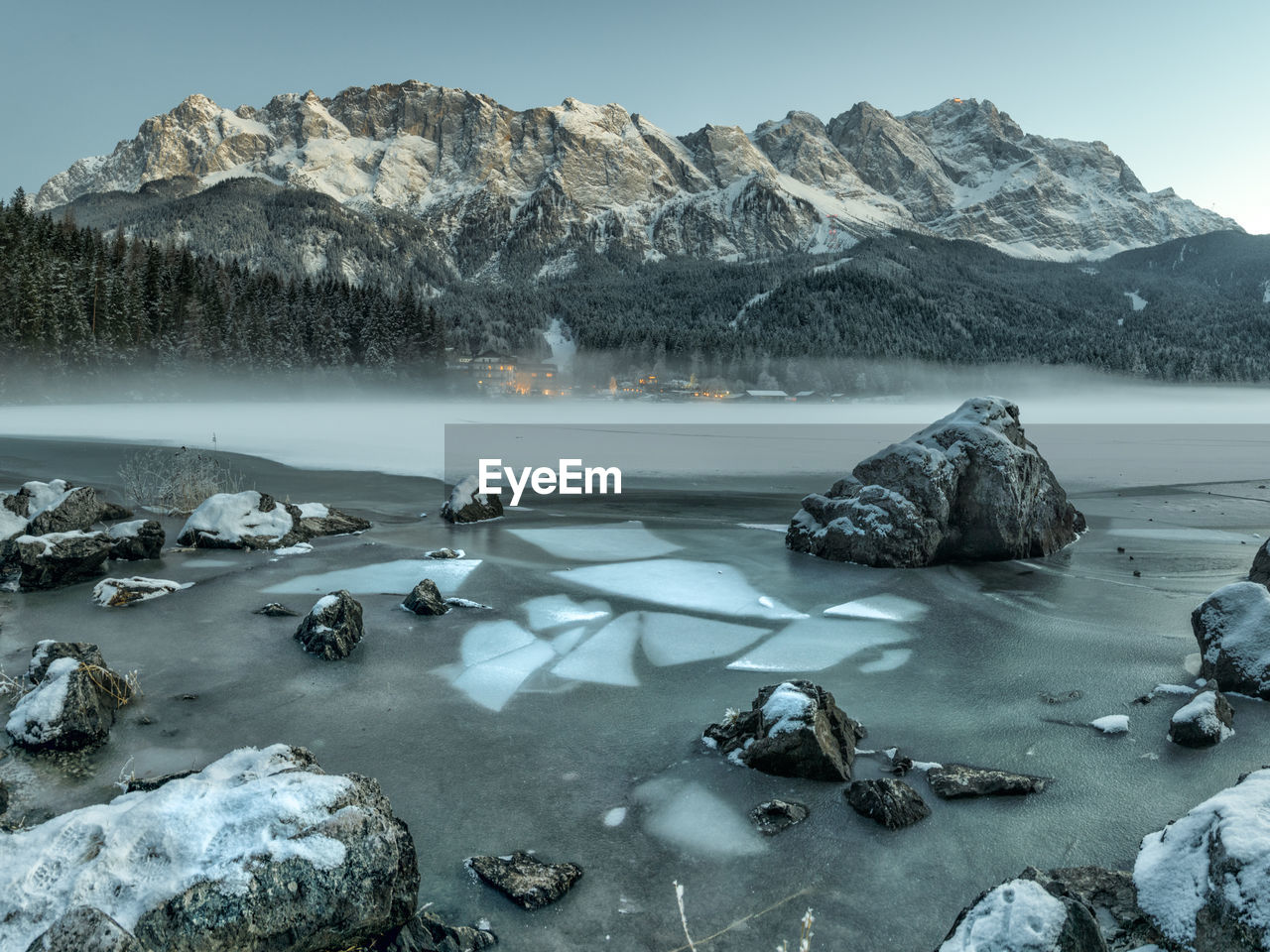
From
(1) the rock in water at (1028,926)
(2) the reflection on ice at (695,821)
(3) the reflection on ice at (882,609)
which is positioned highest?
(1) the rock in water at (1028,926)

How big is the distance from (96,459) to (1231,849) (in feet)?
132

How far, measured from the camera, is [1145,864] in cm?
426

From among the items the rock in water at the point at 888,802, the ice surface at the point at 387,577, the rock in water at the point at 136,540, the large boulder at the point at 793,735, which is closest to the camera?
the rock in water at the point at 888,802

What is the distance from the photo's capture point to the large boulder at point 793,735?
700 cm

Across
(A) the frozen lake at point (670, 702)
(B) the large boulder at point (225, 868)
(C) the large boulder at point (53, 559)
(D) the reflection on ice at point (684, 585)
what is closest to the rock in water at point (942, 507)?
(A) the frozen lake at point (670, 702)

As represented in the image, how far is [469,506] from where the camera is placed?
67.4 ft

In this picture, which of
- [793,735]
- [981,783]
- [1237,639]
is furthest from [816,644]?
[1237,639]

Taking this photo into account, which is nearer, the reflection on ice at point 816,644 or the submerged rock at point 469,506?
the reflection on ice at point 816,644

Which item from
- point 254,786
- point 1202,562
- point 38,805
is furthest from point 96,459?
point 1202,562

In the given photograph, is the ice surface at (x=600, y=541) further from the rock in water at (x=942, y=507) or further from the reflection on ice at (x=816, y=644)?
the reflection on ice at (x=816, y=644)

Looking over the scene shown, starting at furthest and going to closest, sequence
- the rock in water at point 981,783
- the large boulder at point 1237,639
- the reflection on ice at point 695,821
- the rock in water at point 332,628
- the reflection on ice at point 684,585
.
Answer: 1. the reflection on ice at point 684,585
2. the rock in water at point 332,628
3. the large boulder at point 1237,639
4. the rock in water at point 981,783
5. the reflection on ice at point 695,821

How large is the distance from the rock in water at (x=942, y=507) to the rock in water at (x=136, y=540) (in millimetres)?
13191

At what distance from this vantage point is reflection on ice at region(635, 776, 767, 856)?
6031 mm

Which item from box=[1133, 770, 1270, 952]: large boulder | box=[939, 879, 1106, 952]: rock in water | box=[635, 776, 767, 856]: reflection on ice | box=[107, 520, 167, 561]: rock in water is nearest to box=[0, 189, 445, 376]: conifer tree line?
box=[107, 520, 167, 561]: rock in water
